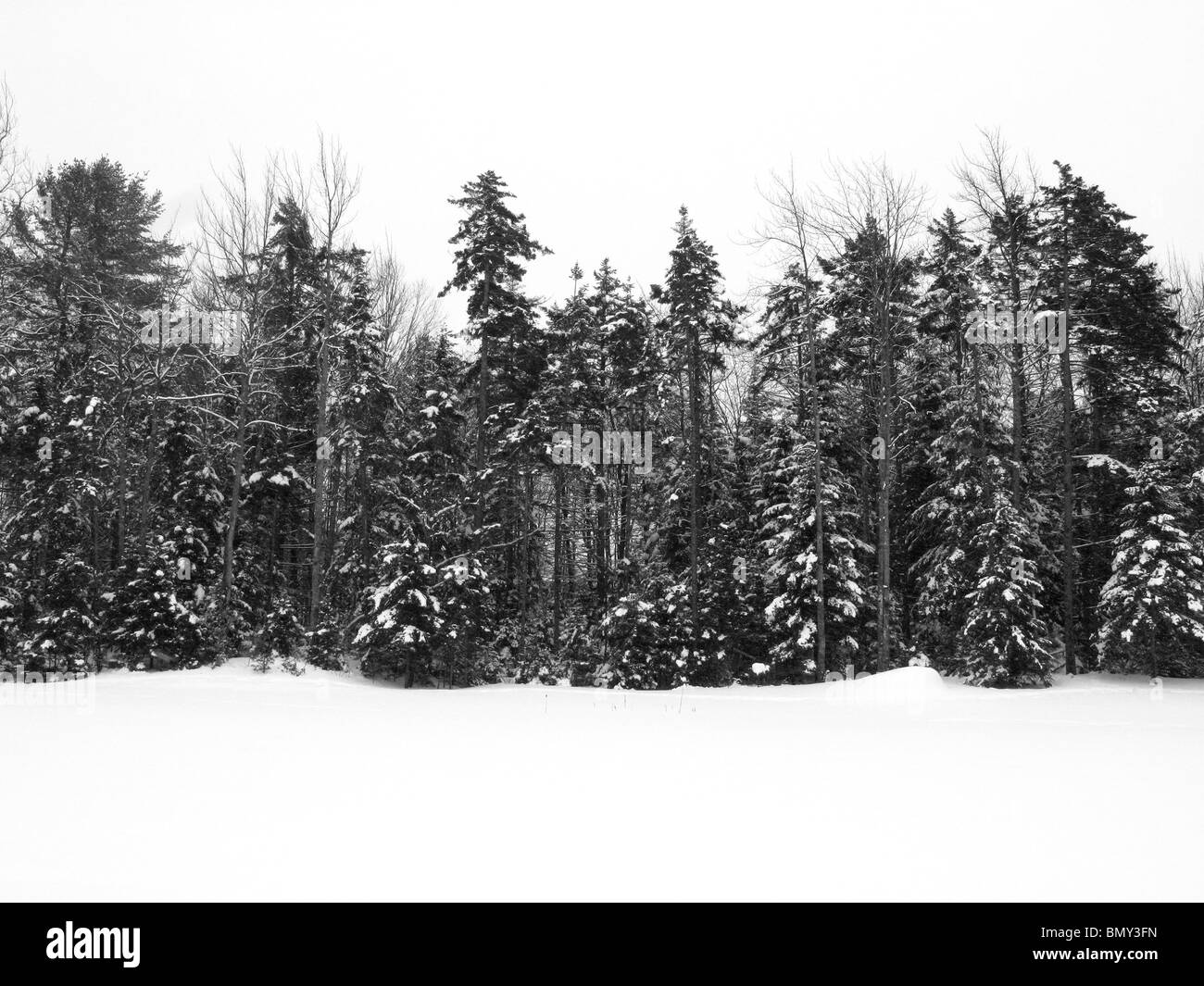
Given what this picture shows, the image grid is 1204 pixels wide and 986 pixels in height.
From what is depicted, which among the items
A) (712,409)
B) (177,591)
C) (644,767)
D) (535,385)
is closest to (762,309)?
(712,409)

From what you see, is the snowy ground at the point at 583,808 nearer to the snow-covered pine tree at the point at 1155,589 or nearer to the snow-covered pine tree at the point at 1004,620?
the snow-covered pine tree at the point at 1004,620

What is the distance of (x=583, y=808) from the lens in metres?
4.99

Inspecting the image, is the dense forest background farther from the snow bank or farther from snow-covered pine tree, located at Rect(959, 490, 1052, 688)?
the snow bank

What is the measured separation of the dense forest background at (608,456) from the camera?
1811 cm

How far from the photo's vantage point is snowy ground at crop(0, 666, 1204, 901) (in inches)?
147

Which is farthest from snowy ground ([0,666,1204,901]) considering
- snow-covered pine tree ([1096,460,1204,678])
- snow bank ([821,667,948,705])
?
snow-covered pine tree ([1096,460,1204,678])

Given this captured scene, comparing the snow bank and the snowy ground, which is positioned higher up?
the snowy ground

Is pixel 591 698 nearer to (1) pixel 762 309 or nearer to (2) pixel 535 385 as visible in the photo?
(2) pixel 535 385

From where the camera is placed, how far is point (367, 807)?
4922mm

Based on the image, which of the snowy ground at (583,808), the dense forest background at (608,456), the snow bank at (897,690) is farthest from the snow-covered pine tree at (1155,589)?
the snowy ground at (583,808)

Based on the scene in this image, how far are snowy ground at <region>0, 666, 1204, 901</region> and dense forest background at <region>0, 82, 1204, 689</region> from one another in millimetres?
9558

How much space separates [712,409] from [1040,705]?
14.9 meters

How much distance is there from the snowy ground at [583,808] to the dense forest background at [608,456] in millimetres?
9558

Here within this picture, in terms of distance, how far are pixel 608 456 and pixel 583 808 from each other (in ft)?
72.5
